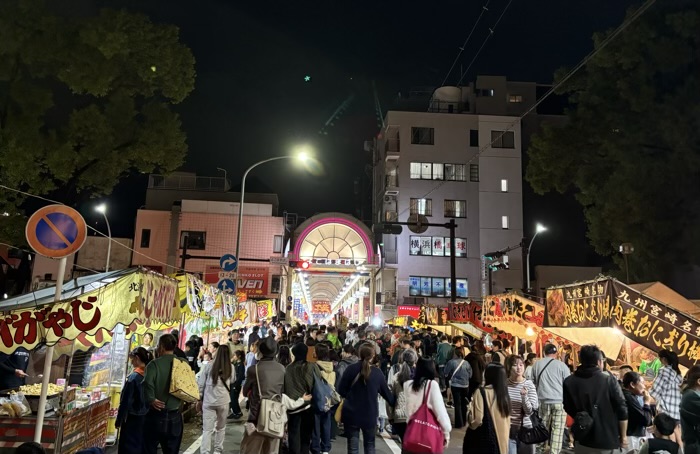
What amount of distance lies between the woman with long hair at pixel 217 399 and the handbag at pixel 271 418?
1399mm

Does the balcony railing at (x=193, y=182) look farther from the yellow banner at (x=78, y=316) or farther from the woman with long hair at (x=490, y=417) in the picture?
the woman with long hair at (x=490, y=417)

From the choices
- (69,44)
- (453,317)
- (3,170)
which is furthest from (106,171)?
(453,317)

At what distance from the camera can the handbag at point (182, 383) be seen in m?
6.40

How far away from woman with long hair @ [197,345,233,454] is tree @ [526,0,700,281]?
17.4 meters

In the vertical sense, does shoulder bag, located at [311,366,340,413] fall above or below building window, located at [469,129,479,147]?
below

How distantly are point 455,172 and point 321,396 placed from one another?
116 ft

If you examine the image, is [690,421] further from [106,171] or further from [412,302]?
[412,302]

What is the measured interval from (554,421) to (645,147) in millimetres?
15600

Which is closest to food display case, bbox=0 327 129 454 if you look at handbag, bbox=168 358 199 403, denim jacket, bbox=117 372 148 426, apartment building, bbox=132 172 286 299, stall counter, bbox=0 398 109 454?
stall counter, bbox=0 398 109 454

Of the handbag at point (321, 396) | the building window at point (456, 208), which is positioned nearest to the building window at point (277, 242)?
the building window at point (456, 208)

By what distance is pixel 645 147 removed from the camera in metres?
20.0

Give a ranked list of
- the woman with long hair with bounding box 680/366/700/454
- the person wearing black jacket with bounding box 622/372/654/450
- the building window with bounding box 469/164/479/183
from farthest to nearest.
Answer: the building window with bounding box 469/164/479/183 < the person wearing black jacket with bounding box 622/372/654/450 < the woman with long hair with bounding box 680/366/700/454

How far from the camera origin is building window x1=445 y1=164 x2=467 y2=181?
40.8m

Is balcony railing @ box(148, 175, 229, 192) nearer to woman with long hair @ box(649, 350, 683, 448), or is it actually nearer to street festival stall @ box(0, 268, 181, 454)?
street festival stall @ box(0, 268, 181, 454)
